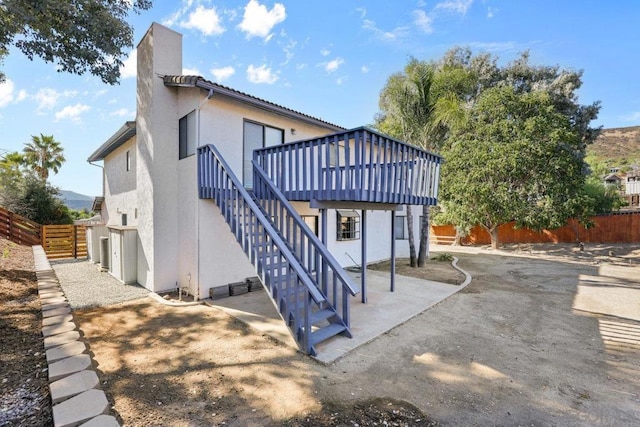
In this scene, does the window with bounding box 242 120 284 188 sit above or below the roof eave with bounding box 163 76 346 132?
below

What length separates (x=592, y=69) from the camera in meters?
18.5

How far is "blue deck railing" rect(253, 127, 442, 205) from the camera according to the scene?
543 centimetres

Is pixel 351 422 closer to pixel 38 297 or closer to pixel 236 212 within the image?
pixel 236 212

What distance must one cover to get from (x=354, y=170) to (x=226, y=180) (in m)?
2.70

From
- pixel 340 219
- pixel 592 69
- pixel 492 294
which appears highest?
pixel 592 69

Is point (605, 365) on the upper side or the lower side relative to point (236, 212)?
lower

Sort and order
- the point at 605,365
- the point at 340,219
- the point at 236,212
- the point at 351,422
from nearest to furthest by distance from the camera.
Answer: the point at 351,422, the point at 605,365, the point at 236,212, the point at 340,219

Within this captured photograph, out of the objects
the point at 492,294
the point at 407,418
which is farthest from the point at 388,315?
the point at 492,294

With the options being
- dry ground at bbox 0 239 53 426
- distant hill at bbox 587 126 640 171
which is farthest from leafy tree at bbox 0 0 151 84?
distant hill at bbox 587 126 640 171

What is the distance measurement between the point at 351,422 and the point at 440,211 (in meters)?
21.1

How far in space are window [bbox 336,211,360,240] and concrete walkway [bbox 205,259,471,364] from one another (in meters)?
2.54

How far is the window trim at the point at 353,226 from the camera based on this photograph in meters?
10.7

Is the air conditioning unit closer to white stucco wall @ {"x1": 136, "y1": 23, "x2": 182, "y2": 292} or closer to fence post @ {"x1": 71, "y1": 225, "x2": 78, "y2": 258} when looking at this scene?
white stucco wall @ {"x1": 136, "y1": 23, "x2": 182, "y2": 292}

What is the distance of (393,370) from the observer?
153 inches
